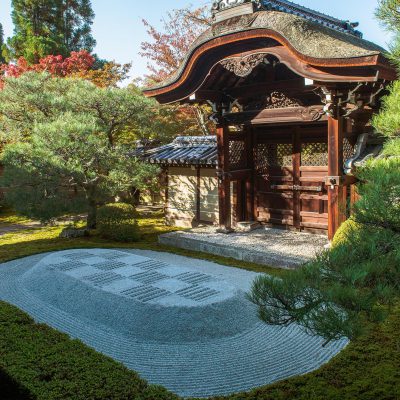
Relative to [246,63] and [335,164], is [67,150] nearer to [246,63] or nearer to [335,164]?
[246,63]

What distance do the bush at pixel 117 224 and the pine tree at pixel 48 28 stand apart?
1921 centimetres

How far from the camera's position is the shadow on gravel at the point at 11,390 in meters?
4.04

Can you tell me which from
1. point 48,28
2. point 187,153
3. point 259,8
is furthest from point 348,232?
point 48,28

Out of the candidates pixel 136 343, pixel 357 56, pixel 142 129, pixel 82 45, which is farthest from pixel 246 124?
pixel 82 45

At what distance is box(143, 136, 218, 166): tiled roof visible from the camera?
1340cm

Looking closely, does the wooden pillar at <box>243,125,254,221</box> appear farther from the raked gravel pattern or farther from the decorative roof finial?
the raked gravel pattern

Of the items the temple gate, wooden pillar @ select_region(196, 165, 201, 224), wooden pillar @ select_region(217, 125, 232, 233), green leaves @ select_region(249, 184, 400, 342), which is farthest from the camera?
wooden pillar @ select_region(196, 165, 201, 224)

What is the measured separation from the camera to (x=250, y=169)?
13.0 meters

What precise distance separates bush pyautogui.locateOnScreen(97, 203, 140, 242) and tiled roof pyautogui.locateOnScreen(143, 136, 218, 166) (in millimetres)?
2221

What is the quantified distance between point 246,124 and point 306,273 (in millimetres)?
8976

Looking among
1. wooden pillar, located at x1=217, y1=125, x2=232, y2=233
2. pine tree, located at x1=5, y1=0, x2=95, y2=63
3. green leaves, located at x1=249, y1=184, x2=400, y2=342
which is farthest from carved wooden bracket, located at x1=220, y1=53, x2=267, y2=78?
pine tree, located at x1=5, y1=0, x2=95, y2=63

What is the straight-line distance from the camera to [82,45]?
116 feet

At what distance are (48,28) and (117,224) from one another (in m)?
24.6

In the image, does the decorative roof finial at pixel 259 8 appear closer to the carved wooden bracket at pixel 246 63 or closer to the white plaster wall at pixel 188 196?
the carved wooden bracket at pixel 246 63
